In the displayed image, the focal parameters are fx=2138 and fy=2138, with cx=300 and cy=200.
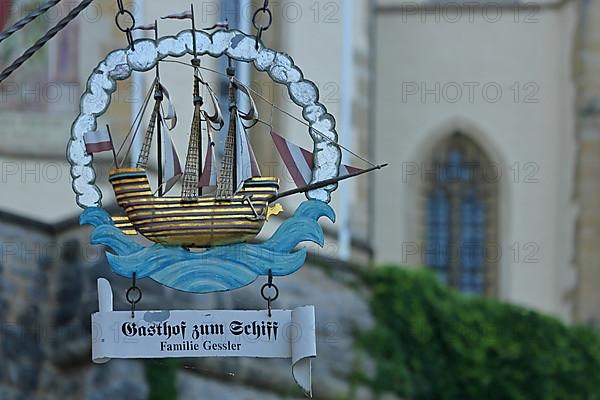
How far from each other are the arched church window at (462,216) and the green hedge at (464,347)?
21.0 ft

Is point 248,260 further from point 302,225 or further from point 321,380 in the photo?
point 321,380

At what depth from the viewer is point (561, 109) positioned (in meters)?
30.6

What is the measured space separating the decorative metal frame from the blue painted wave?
14 cm

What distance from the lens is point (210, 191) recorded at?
11070 millimetres

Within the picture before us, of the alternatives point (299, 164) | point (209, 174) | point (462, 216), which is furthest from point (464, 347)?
point (299, 164)

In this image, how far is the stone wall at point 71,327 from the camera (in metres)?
20.4

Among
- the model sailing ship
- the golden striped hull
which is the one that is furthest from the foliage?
the golden striped hull

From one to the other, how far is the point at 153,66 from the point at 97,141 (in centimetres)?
46

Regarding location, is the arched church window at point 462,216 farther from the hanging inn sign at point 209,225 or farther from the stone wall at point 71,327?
the hanging inn sign at point 209,225

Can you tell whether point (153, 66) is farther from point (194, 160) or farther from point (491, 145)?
point (491, 145)

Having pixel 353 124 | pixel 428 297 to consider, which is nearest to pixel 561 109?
pixel 353 124

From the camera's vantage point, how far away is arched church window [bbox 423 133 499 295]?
102 ft

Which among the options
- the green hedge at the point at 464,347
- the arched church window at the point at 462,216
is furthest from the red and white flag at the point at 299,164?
the arched church window at the point at 462,216

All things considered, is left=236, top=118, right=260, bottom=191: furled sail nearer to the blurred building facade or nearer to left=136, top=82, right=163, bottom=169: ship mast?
left=136, top=82, right=163, bottom=169: ship mast
